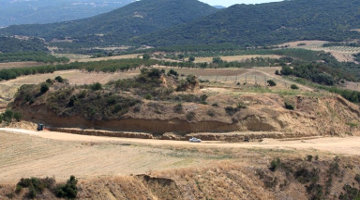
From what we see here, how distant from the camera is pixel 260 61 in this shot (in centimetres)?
10400

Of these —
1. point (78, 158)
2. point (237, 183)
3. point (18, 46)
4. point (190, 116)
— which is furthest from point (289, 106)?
point (18, 46)

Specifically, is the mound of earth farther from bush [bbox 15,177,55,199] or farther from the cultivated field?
bush [bbox 15,177,55,199]

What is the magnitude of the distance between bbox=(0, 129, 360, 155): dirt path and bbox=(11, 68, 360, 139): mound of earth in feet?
5.66

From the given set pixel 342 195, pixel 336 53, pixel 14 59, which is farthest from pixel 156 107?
pixel 336 53

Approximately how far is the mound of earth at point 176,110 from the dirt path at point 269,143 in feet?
5.66

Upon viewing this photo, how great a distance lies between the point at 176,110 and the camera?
46031mm

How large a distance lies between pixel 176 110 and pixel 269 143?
8696mm

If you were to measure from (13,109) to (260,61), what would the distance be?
61.2 m

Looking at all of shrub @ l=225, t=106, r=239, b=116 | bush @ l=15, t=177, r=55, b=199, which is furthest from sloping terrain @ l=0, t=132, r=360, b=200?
shrub @ l=225, t=106, r=239, b=116

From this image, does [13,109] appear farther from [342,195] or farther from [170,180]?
[342,195]

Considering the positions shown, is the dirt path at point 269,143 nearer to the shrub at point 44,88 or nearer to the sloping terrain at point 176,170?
the sloping terrain at point 176,170

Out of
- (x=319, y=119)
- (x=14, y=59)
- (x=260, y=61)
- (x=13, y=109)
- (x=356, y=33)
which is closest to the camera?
(x=319, y=119)

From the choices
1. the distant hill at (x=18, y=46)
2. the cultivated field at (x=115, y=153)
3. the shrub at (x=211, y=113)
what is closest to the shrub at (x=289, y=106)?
the cultivated field at (x=115, y=153)

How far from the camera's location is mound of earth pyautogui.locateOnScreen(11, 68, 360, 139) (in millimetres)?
45062
